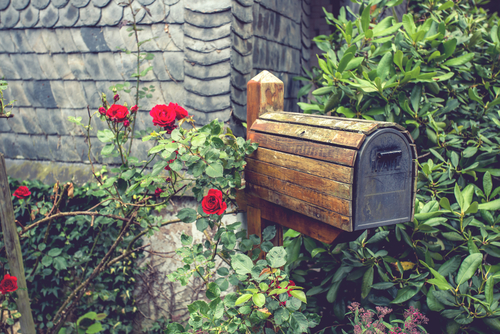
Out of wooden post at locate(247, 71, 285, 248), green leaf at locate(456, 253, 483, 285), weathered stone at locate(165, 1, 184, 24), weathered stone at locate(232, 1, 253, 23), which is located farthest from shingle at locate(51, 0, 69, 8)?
green leaf at locate(456, 253, 483, 285)

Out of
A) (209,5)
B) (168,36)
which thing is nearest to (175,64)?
(168,36)

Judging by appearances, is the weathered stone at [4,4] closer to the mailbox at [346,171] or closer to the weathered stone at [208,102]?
the weathered stone at [208,102]

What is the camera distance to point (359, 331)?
4.83 feet

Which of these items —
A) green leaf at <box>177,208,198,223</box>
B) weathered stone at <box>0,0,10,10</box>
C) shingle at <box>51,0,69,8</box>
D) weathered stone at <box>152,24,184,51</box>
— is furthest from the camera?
weathered stone at <box>0,0,10,10</box>

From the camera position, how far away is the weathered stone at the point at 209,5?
2.22 m

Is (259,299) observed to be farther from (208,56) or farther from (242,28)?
(242,28)

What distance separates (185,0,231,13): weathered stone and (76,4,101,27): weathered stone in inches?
28.9

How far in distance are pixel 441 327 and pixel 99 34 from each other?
278 centimetres

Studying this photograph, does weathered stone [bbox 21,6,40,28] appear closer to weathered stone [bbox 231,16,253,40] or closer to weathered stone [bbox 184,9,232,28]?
weathered stone [bbox 184,9,232,28]

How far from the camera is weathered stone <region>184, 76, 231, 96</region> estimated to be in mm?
→ 2285

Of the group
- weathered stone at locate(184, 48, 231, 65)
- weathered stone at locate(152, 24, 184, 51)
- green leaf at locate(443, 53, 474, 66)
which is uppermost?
weathered stone at locate(152, 24, 184, 51)

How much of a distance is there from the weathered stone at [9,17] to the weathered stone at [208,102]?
5.09 ft

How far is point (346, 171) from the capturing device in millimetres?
1138

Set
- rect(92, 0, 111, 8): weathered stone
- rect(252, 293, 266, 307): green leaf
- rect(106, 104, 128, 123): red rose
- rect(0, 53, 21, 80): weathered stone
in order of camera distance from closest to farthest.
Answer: rect(252, 293, 266, 307): green leaf
rect(106, 104, 128, 123): red rose
rect(92, 0, 111, 8): weathered stone
rect(0, 53, 21, 80): weathered stone
